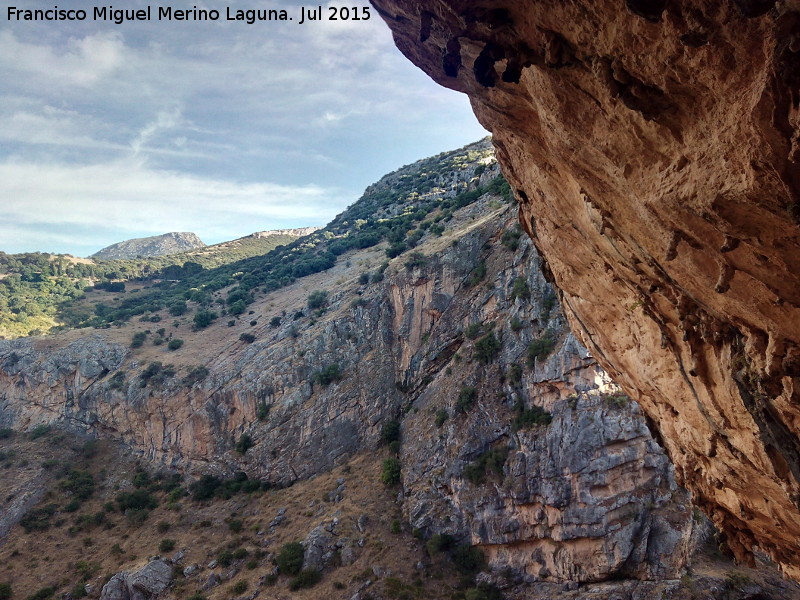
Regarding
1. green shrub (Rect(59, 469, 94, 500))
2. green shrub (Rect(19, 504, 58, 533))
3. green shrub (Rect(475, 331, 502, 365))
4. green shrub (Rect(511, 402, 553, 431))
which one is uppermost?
green shrub (Rect(475, 331, 502, 365))

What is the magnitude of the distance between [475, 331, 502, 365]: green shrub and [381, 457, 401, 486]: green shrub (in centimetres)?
937

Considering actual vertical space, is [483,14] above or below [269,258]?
below

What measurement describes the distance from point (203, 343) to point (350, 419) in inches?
872

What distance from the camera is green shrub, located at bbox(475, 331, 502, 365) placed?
34031 mm

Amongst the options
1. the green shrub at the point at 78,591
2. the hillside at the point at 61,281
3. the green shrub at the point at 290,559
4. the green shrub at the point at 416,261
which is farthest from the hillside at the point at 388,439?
the hillside at the point at 61,281

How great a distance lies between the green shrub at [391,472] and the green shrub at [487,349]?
9.37m

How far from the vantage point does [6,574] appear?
3086 cm

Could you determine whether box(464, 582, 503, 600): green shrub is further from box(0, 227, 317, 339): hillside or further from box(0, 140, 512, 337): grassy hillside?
box(0, 227, 317, 339): hillside

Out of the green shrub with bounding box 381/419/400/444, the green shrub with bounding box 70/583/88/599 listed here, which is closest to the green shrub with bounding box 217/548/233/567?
the green shrub with bounding box 70/583/88/599

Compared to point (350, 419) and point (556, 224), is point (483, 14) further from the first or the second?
point (350, 419)

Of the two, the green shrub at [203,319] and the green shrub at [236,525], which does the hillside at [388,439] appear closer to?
the green shrub at [203,319]

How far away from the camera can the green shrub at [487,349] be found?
112ft

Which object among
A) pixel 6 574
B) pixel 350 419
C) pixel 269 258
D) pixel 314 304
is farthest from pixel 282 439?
pixel 269 258

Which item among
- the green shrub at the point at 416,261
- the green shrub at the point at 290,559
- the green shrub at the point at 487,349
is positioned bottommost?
the green shrub at the point at 290,559
